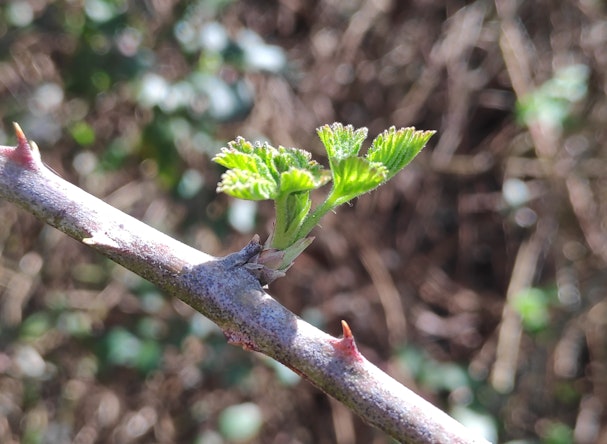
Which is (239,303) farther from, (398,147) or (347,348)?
(398,147)

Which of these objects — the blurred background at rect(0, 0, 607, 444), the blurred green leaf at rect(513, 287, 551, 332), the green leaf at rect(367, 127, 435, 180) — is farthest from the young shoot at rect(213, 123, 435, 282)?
the blurred green leaf at rect(513, 287, 551, 332)

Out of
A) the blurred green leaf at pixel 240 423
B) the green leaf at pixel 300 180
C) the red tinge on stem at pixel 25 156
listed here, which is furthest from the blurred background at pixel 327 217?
the green leaf at pixel 300 180

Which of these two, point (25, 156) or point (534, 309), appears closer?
point (25, 156)

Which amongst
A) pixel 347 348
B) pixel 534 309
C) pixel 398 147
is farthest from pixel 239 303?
pixel 534 309

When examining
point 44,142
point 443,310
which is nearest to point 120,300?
point 44,142

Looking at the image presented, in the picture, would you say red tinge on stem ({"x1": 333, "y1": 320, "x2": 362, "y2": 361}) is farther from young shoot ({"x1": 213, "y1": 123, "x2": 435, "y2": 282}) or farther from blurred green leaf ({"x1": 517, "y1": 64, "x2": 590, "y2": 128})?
blurred green leaf ({"x1": 517, "y1": 64, "x2": 590, "y2": 128})

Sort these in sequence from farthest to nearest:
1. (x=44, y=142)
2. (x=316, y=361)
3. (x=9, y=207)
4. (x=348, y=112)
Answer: (x=348, y=112)
(x=9, y=207)
(x=44, y=142)
(x=316, y=361)

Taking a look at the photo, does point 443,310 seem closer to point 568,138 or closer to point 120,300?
point 568,138

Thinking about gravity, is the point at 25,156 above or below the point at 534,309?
above
